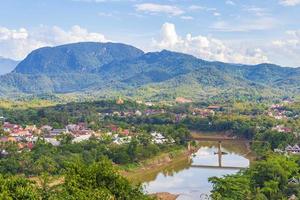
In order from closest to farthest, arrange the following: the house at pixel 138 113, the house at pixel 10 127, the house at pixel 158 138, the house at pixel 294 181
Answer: the house at pixel 294 181 → the house at pixel 158 138 → the house at pixel 10 127 → the house at pixel 138 113

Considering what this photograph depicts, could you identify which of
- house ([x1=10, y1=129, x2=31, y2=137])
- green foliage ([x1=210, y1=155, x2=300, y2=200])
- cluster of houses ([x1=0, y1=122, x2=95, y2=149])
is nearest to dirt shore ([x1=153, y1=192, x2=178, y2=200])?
green foliage ([x1=210, y1=155, x2=300, y2=200])

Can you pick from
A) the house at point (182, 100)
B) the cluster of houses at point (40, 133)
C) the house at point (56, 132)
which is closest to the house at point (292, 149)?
the cluster of houses at point (40, 133)

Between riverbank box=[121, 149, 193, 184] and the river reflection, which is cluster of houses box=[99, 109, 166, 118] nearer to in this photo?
the river reflection

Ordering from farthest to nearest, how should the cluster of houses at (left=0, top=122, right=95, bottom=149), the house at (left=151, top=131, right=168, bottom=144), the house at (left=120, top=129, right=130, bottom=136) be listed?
1. the house at (left=120, top=129, right=130, bottom=136)
2. the house at (left=151, top=131, right=168, bottom=144)
3. the cluster of houses at (left=0, top=122, right=95, bottom=149)

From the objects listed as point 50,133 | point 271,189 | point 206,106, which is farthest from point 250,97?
point 271,189

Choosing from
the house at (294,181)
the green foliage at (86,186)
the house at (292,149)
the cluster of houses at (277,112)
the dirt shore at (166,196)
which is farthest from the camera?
the cluster of houses at (277,112)

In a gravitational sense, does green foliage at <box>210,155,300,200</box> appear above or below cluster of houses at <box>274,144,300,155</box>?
above

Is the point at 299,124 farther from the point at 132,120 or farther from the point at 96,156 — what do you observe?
the point at 96,156

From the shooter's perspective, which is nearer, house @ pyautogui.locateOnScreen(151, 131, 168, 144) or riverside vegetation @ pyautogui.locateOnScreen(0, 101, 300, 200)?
riverside vegetation @ pyautogui.locateOnScreen(0, 101, 300, 200)

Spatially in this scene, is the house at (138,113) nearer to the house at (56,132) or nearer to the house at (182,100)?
the house at (56,132)
